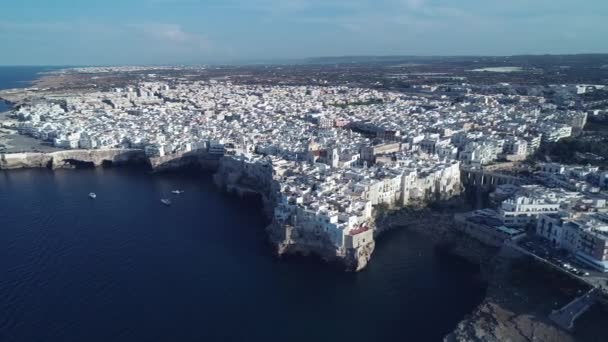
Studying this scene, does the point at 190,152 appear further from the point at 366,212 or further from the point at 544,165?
the point at 544,165

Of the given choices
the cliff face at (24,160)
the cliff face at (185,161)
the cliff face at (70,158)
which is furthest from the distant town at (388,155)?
the cliff face at (70,158)

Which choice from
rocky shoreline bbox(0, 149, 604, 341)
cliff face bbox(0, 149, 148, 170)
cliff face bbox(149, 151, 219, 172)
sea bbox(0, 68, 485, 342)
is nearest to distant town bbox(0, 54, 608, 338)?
rocky shoreline bbox(0, 149, 604, 341)

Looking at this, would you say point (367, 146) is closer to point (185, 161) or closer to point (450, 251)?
point (450, 251)

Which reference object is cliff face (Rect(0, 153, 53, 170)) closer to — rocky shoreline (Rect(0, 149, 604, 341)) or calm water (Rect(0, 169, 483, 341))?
rocky shoreline (Rect(0, 149, 604, 341))

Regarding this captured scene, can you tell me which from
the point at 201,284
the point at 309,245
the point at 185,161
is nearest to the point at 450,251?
the point at 309,245

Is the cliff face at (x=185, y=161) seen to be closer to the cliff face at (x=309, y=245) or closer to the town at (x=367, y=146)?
the town at (x=367, y=146)

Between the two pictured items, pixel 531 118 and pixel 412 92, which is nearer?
pixel 531 118

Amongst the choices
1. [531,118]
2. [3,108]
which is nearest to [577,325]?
[531,118]
